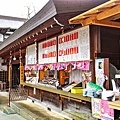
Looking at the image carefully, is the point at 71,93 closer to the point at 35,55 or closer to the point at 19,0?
the point at 35,55

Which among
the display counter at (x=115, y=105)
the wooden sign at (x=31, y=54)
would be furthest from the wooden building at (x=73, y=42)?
the display counter at (x=115, y=105)

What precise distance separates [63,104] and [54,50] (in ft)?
5.76

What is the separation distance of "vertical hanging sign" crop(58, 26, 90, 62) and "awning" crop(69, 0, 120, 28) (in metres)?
0.94

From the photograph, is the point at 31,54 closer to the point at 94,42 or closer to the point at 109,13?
the point at 94,42

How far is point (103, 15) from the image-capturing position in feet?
11.3

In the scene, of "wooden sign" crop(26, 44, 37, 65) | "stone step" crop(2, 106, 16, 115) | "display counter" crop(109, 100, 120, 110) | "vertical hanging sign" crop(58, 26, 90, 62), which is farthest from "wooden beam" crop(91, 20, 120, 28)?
"stone step" crop(2, 106, 16, 115)

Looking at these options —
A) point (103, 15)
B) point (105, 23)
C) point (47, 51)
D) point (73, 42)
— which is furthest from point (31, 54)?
point (103, 15)

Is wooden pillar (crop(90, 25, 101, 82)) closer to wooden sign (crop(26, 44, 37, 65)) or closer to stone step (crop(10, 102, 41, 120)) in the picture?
stone step (crop(10, 102, 41, 120))

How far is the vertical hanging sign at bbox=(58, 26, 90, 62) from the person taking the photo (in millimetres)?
4859

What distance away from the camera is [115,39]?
16.2ft

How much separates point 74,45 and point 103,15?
76.6 inches

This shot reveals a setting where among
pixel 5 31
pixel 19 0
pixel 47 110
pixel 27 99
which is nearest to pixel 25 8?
pixel 19 0

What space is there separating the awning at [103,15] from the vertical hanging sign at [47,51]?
2677 millimetres

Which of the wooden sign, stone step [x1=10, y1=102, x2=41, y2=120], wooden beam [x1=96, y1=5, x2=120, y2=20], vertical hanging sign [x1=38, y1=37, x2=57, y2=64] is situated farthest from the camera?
the wooden sign
